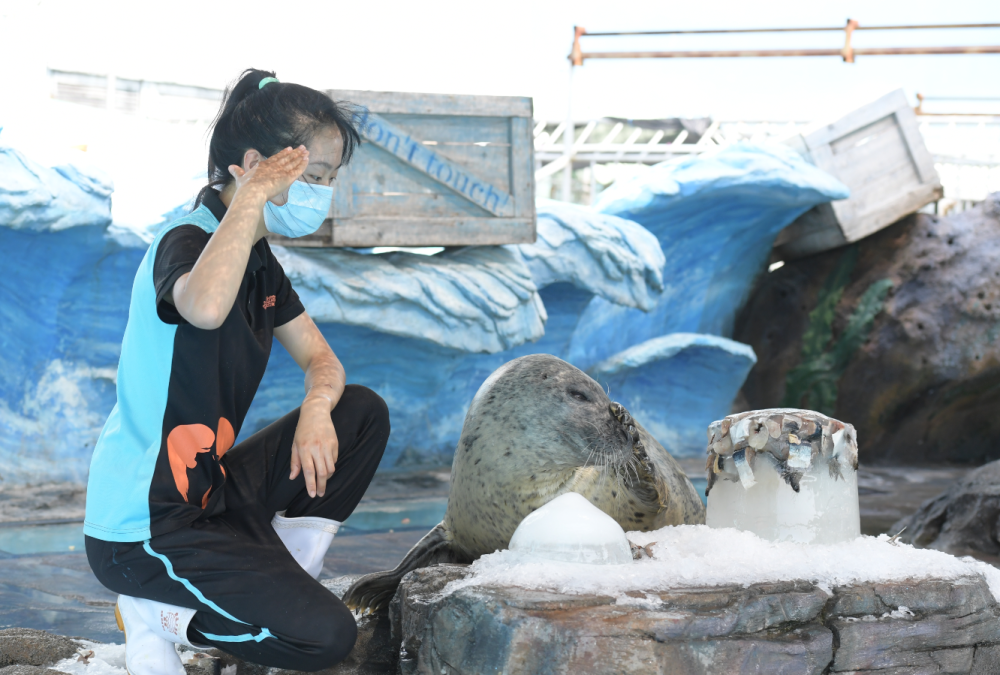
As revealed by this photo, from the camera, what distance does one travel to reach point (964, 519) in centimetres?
435

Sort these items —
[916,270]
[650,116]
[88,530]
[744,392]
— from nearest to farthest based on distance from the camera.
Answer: [88,530] < [916,270] < [744,392] < [650,116]

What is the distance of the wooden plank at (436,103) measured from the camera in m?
5.74

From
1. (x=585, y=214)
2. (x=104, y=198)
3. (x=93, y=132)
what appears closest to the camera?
(x=104, y=198)

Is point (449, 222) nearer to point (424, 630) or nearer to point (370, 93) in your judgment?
point (370, 93)

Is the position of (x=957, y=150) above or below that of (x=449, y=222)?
above

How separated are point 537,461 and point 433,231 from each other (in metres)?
3.85

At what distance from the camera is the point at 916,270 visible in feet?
28.0

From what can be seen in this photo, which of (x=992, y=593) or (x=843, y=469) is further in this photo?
(x=843, y=469)

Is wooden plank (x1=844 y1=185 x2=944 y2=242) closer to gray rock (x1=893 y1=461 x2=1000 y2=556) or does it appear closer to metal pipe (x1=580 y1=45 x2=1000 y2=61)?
metal pipe (x1=580 y1=45 x2=1000 y2=61)

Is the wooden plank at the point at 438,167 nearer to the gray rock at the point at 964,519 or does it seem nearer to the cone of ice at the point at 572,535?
the gray rock at the point at 964,519

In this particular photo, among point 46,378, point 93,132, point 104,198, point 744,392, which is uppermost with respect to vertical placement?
point 93,132

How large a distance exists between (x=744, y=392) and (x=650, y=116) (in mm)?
4662

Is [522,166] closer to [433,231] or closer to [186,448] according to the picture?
[433,231]

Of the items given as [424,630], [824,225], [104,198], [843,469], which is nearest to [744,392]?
[824,225]
